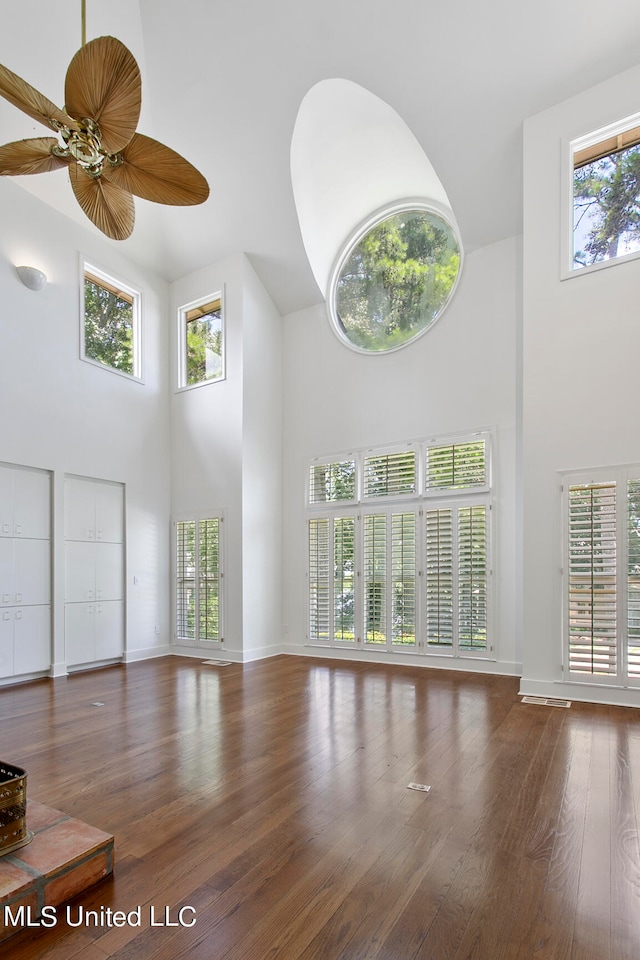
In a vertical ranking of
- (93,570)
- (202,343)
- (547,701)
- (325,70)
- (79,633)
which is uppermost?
(325,70)

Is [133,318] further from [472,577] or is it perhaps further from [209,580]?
[472,577]

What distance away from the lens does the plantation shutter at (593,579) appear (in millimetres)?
4617

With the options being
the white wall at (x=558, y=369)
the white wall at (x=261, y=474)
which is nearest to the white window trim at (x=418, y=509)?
the white wall at (x=261, y=474)

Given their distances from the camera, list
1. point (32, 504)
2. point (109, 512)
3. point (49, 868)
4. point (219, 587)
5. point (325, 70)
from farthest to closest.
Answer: point (219, 587) → point (109, 512) → point (32, 504) → point (325, 70) → point (49, 868)

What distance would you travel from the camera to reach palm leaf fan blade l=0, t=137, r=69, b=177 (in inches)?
132

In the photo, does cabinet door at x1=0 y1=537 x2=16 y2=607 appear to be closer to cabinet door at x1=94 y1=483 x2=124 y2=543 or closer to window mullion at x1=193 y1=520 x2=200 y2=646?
cabinet door at x1=94 y1=483 x2=124 y2=543

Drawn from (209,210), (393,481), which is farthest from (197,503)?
(209,210)

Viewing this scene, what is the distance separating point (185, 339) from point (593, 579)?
625cm

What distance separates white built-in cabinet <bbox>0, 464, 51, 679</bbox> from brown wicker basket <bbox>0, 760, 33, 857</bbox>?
425 cm

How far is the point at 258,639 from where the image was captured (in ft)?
23.4

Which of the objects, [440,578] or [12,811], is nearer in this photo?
[12,811]

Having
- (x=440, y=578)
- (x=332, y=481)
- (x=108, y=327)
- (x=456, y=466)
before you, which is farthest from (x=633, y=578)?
(x=108, y=327)

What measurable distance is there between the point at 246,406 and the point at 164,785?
197 inches

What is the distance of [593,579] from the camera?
471 centimetres
